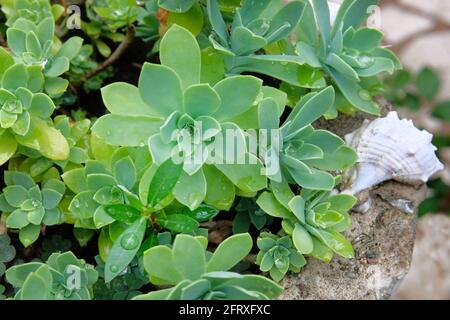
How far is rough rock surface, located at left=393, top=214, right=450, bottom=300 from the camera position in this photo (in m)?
2.08

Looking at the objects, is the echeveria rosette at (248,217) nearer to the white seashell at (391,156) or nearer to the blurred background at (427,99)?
the white seashell at (391,156)

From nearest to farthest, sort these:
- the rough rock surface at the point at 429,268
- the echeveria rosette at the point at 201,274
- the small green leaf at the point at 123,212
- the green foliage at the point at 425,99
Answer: the echeveria rosette at the point at 201,274, the small green leaf at the point at 123,212, the green foliage at the point at 425,99, the rough rock surface at the point at 429,268

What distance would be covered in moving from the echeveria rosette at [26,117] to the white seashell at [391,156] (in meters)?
0.48

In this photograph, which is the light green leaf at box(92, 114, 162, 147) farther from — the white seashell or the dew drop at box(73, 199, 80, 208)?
the white seashell

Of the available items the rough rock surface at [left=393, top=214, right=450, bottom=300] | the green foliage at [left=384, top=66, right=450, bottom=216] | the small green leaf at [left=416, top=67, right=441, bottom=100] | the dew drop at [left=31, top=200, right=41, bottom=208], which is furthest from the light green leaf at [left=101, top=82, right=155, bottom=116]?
the rough rock surface at [left=393, top=214, right=450, bottom=300]

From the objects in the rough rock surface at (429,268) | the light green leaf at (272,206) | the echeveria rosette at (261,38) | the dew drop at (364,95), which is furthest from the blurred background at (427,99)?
the light green leaf at (272,206)

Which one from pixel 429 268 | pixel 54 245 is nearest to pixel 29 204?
pixel 54 245

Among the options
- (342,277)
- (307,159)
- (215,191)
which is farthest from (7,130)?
(342,277)

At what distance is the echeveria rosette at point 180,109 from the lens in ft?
2.68

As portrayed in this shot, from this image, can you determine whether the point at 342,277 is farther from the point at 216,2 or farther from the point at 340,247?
the point at 216,2

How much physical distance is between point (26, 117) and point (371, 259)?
1.90ft

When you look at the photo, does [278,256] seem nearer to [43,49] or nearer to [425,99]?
[43,49]

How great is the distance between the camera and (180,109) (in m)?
0.85

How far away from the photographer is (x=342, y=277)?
0.98 metres
